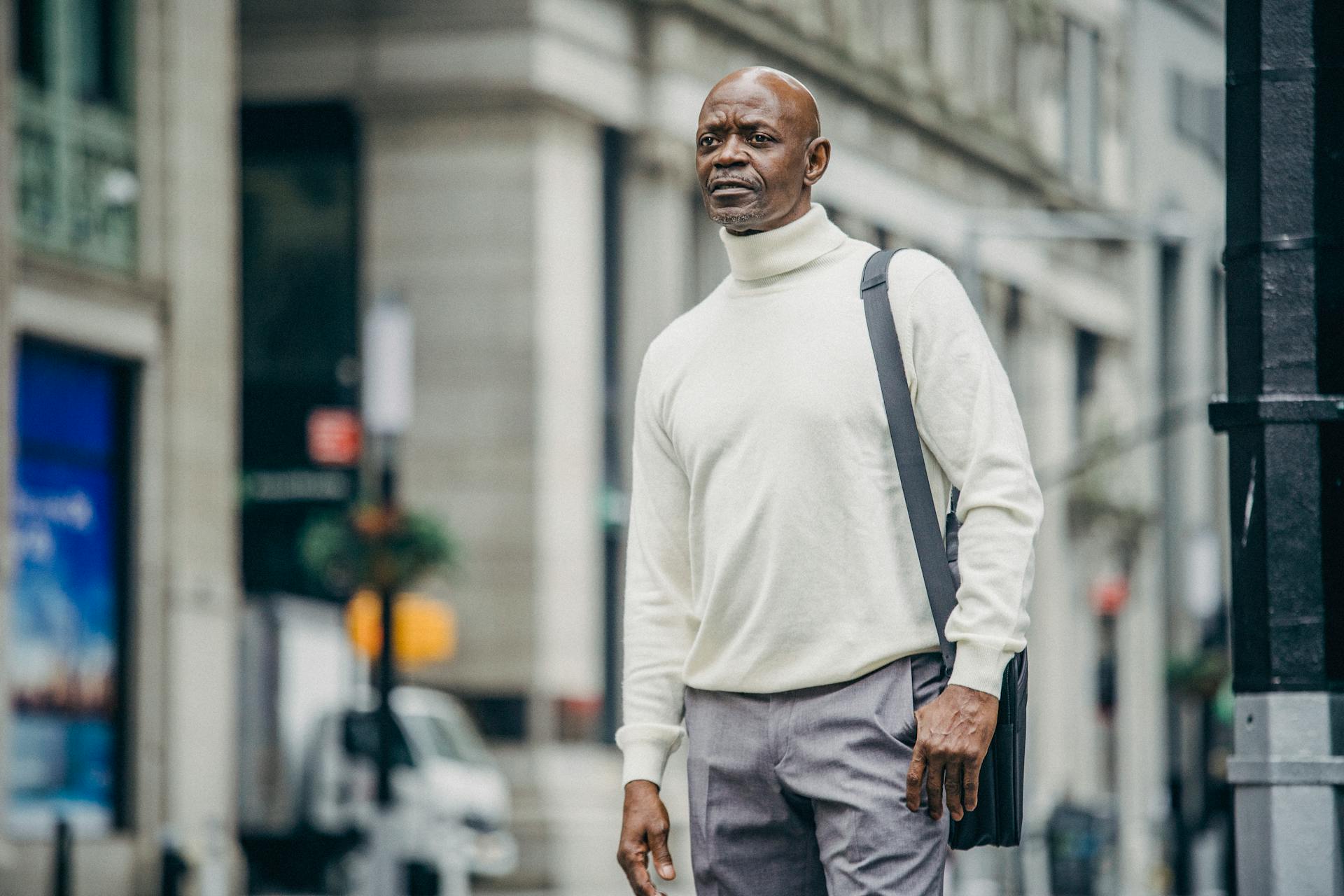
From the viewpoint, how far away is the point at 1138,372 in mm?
51094

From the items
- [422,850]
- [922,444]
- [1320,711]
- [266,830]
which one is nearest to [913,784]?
[922,444]

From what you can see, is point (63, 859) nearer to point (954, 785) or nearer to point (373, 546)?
point (373, 546)

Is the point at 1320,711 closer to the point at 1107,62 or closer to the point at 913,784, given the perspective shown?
the point at 913,784

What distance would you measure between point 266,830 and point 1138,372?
31.2 m

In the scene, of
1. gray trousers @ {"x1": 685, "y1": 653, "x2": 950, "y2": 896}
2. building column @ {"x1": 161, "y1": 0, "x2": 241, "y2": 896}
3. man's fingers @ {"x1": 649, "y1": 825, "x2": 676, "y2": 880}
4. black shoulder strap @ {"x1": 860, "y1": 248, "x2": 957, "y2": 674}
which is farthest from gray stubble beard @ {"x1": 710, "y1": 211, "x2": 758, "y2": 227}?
building column @ {"x1": 161, "y1": 0, "x2": 241, "y2": 896}

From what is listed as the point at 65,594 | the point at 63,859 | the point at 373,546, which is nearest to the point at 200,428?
the point at 65,594

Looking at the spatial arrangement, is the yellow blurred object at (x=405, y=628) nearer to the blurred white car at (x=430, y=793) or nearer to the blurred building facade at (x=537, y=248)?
the blurred white car at (x=430, y=793)

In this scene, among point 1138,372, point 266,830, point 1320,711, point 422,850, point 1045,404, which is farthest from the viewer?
point 1138,372

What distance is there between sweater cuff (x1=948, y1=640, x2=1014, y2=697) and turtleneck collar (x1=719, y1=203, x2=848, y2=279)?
0.73 meters

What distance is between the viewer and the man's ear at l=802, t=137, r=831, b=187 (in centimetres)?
408

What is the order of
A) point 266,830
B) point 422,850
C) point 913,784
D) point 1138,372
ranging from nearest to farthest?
point 913,784, point 422,850, point 266,830, point 1138,372

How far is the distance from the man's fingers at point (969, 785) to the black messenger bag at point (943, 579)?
0.05 metres

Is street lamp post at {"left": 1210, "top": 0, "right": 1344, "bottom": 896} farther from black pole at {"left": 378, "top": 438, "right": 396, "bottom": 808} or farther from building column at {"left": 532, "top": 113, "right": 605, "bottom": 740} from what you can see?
building column at {"left": 532, "top": 113, "right": 605, "bottom": 740}

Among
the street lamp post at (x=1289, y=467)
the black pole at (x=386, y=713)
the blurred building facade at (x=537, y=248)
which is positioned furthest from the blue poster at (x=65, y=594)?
the street lamp post at (x=1289, y=467)
